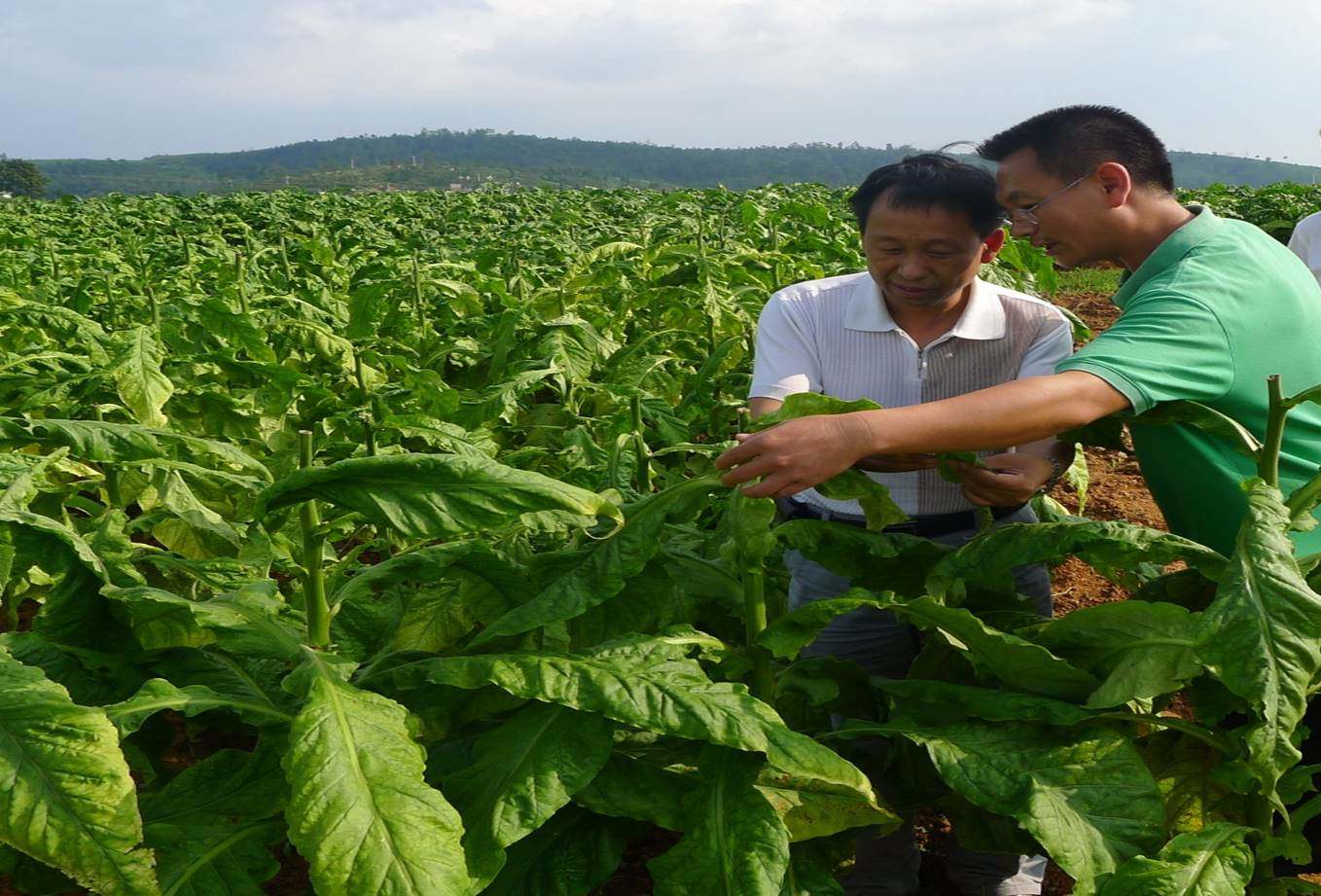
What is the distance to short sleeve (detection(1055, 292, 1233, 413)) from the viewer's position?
1.78 meters

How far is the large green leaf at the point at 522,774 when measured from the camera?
1.58 metres

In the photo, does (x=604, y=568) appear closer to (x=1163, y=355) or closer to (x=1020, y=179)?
(x=1163, y=355)

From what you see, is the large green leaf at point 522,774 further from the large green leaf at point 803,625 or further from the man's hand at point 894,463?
the man's hand at point 894,463

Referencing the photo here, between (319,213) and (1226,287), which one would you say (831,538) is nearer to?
(1226,287)

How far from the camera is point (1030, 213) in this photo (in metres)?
2.20

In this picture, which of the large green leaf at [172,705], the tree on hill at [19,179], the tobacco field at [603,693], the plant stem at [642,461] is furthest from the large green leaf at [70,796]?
the tree on hill at [19,179]

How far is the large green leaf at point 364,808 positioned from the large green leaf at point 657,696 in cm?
16

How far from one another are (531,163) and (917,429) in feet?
419

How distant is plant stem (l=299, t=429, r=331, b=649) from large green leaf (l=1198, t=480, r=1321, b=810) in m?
1.28

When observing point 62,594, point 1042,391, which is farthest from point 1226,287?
point 62,594

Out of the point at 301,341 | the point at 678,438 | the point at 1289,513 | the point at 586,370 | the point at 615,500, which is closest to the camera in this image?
the point at 1289,513

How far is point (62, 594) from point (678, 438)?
1.60 metres

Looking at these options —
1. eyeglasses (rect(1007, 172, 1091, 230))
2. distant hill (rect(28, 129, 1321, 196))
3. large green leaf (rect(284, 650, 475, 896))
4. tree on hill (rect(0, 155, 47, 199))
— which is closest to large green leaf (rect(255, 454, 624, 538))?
large green leaf (rect(284, 650, 475, 896))

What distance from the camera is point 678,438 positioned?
308 centimetres
